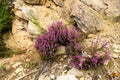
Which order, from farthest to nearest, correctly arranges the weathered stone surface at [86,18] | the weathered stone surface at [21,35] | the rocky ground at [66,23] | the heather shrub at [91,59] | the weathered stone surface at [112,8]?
1. the weathered stone surface at [21,35]
2. the weathered stone surface at [112,8]
3. the weathered stone surface at [86,18]
4. the rocky ground at [66,23]
5. the heather shrub at [91,59]

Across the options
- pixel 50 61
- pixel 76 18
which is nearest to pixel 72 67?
pixel 50 61

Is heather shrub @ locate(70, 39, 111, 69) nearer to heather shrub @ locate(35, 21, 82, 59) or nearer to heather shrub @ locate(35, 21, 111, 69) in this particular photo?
heather shrub @ locate(35, 21, 111, 69)

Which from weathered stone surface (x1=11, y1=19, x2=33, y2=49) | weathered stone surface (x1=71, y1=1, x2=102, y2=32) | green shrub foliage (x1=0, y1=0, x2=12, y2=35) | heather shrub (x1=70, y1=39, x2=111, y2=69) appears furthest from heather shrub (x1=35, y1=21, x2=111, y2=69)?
green shrub foliage (x1=0, y1=0, x2=12, y2=35)

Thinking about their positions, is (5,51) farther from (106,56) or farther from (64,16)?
(106,56)

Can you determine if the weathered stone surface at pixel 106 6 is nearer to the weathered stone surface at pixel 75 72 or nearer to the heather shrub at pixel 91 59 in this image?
the heather shrub at pixel 91 59

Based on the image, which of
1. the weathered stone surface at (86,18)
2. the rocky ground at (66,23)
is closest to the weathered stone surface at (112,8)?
the rocky ground at (66,23)

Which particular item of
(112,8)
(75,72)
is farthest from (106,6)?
(75,72)
